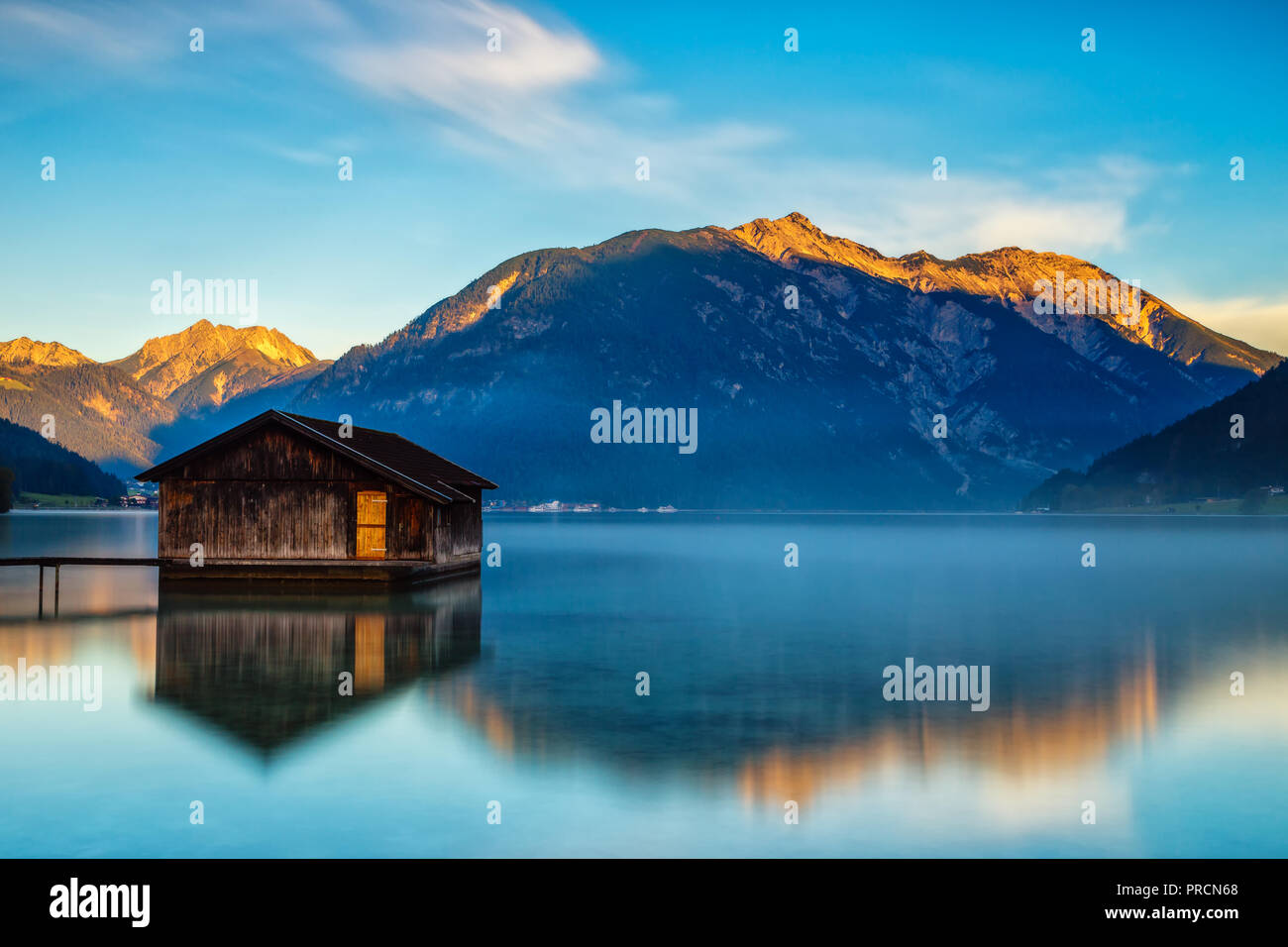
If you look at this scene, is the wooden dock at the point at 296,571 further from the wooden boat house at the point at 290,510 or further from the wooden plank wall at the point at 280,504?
the wooden plank wall at the point at 280,504

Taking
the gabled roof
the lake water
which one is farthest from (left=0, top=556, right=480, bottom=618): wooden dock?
the lake water

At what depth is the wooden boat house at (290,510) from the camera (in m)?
45.5

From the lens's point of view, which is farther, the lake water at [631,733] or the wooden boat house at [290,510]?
the wooden boat house at [290,510]

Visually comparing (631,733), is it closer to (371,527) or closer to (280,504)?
(371,527)

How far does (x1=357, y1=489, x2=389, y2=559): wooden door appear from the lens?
151ft

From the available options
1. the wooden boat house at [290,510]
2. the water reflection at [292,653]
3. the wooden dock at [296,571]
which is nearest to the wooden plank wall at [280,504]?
the wooden boat house at [290,510]

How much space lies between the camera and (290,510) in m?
45.8

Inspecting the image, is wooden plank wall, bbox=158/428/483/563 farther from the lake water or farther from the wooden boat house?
the lake water

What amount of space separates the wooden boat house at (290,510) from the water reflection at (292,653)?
3.26 metres

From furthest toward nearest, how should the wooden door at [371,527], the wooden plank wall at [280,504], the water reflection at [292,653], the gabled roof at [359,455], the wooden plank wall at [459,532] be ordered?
the wooden plank wall at [459,532] < the wooden door at [371,527] < the wooden plank wall at [280,504] < the gabled roof at [359,455] < the water reflection at [292,653]

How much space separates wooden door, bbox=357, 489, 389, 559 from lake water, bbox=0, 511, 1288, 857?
482 centimetres

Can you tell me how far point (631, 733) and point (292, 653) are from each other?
39.6ft
